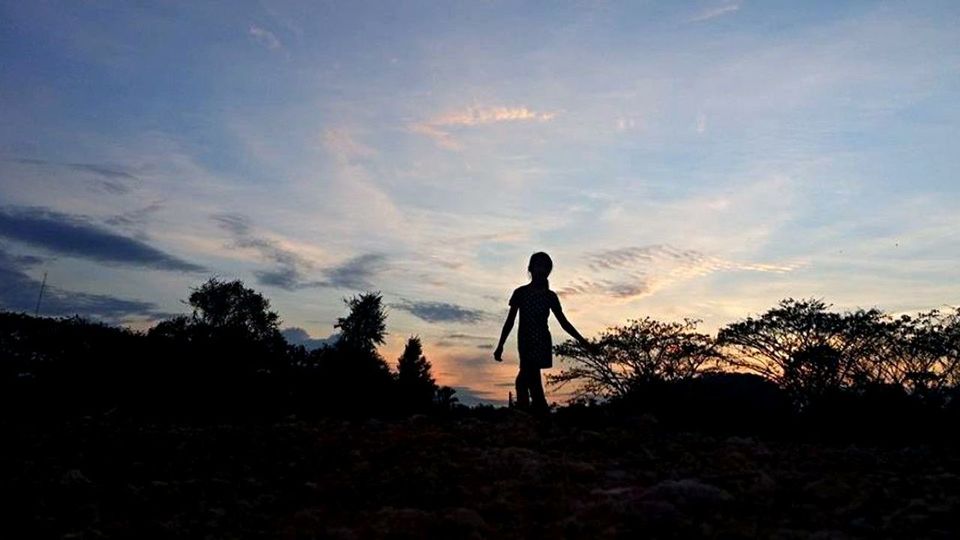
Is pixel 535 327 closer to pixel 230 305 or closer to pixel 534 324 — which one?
pixel 534 324

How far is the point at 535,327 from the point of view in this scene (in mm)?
9766

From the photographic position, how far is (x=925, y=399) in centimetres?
1105

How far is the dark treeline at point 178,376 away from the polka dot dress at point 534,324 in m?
2.42

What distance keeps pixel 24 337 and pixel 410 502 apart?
13.2m

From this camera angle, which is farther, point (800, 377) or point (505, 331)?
point (800, 377)

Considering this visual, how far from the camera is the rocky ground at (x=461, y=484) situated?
4.23 m

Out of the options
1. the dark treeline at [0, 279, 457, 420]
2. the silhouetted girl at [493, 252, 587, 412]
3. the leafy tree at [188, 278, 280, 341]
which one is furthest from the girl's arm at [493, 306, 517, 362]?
the leafy tree at [188, 278, 280, 341]

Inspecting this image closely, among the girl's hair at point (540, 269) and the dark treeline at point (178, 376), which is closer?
the girl's hair at point (540, 269)

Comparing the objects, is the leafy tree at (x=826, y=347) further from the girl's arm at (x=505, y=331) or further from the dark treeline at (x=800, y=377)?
the girl's arm at (x=505, y=331)

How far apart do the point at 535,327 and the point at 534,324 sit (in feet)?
0.14

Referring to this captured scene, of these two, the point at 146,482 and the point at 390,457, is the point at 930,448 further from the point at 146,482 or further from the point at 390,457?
the point at 146,482

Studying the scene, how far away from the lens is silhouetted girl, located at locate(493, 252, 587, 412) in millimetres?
9719

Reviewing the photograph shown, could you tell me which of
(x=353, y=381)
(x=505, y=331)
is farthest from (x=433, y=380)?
(x=505, y=331)

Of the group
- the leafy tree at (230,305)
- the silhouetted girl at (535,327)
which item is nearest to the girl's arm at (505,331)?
the silhouetted girl at (535,327)
